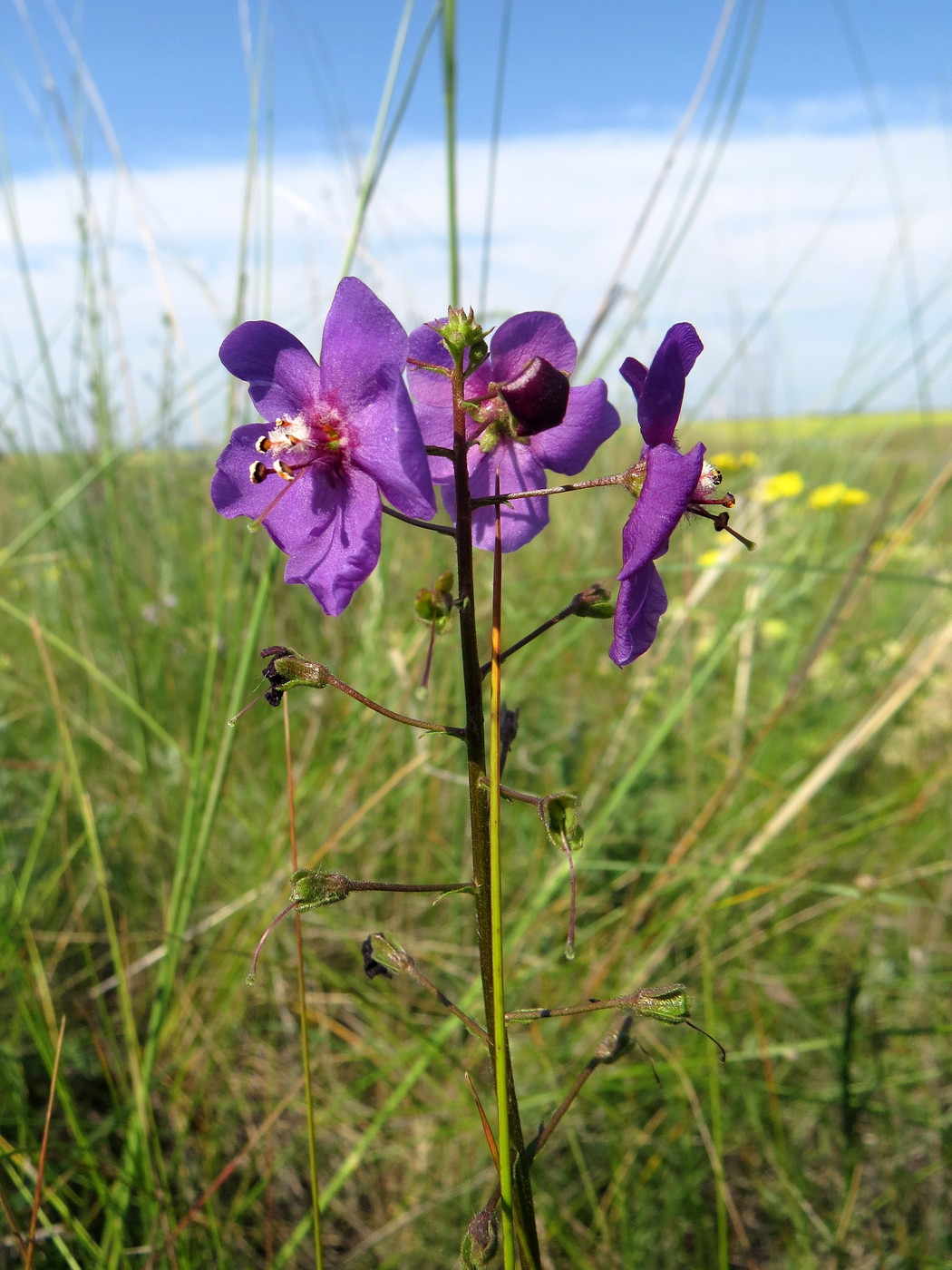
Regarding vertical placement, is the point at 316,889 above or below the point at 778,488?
below

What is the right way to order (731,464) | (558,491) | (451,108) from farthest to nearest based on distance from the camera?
1. (731,464)
2. (451,108)
3. (558,491)

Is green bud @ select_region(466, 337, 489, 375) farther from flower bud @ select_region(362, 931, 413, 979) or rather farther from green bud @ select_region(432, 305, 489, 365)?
flower bud @ select_region(362, 931, 413, 979)

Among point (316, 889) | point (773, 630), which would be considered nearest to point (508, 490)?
point (316, 889)

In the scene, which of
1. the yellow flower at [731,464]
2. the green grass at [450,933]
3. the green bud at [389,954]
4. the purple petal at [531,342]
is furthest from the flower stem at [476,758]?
the yellow flower at [731,464]

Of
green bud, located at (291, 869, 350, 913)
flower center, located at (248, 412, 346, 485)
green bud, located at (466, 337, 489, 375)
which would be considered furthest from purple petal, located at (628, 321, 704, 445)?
green bud, located at (291, 869, 350, 913)

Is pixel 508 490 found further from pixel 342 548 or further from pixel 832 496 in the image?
pixel 832 496

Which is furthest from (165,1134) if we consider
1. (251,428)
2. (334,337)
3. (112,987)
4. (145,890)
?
(334,337)
